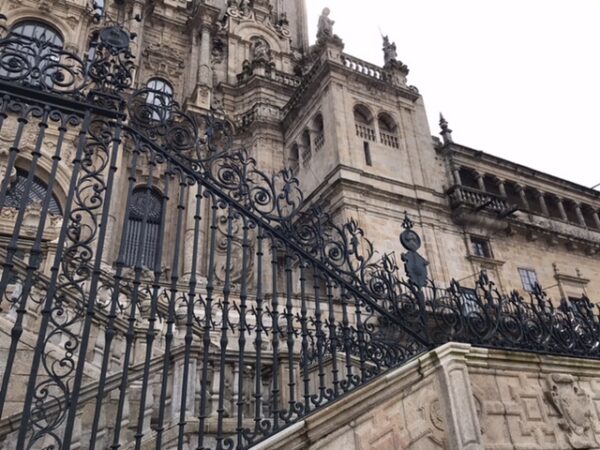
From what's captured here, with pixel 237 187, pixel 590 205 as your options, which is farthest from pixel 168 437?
pixel 590 205

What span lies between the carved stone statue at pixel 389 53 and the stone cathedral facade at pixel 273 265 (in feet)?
0.23

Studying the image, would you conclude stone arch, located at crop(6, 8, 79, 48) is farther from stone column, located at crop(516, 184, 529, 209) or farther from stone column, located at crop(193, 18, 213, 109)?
stone column, located at crop(516, 184, 529, 209)

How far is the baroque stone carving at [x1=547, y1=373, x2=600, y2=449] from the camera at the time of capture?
5.43 meters

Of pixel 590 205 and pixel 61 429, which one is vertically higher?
pixel 590 205

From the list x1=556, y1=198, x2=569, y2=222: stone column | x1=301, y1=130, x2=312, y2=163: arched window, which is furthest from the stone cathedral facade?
x1=301, y1=130, x2=312, y2=163: arched window

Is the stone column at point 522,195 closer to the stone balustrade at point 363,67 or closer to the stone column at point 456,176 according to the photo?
the stone column at point 456,176

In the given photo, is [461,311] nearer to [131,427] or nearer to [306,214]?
[306,214]

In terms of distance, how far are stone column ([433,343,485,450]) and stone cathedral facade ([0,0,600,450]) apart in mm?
26

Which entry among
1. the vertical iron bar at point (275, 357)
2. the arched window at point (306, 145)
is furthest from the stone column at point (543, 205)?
→ the vertical iron bar at point (275, 357)

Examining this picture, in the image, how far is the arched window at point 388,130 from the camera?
744 inches

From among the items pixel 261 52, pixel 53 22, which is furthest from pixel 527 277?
pixel 53 22

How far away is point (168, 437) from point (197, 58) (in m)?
20.2

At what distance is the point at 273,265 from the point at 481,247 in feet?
54.7

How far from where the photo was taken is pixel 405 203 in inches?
688
